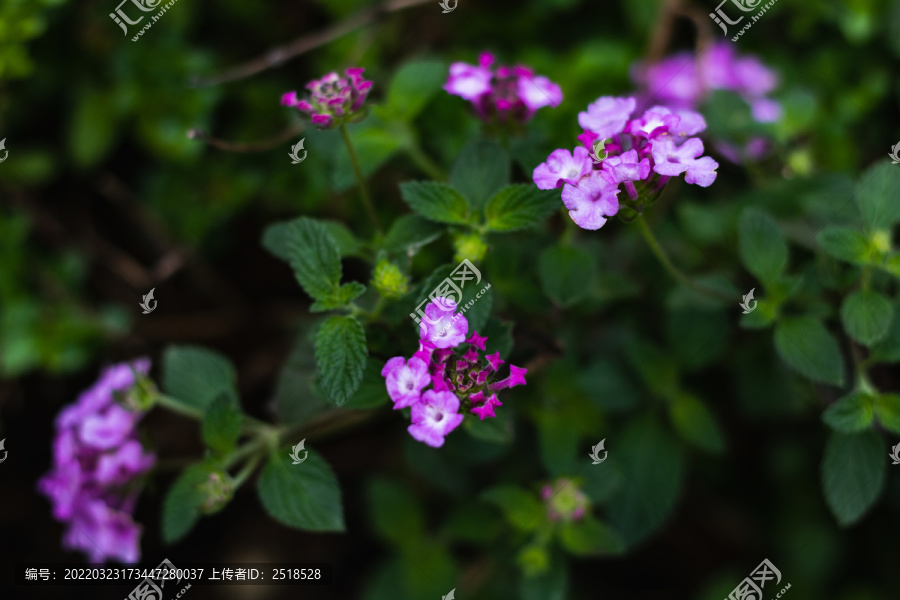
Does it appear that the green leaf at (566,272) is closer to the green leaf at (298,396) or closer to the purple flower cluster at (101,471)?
the green leaf at (298,396)

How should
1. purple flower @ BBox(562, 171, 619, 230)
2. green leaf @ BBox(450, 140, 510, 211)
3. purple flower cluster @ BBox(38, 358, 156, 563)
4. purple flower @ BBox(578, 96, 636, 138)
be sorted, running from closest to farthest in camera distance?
purple flower @ BBox(562, 171, 619, 230)
purple flower @ BBox(578, 96, 636, 138)
green leaf @ BBox(450, 140, 510, 211)
purple flower cluster @ BBox(38, 358, 156, 563)

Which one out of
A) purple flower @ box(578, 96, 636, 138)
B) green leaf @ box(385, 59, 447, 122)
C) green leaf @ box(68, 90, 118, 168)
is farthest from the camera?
green leaf @ box(68, 90, 118, 168)

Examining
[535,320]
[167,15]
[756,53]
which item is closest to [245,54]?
[167,15]

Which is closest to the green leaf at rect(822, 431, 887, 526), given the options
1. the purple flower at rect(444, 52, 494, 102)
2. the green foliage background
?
the green foliage background

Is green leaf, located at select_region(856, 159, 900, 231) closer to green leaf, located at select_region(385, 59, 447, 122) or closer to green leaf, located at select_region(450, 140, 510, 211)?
green leaf, located at select_region(450, 140, 510, 211)

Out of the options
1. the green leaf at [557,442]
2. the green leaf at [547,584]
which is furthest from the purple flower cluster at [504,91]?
the green leaf at [547,584]

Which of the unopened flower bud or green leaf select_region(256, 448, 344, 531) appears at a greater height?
the unopened flower bud

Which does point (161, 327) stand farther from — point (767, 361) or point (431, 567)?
point (767, 361)
